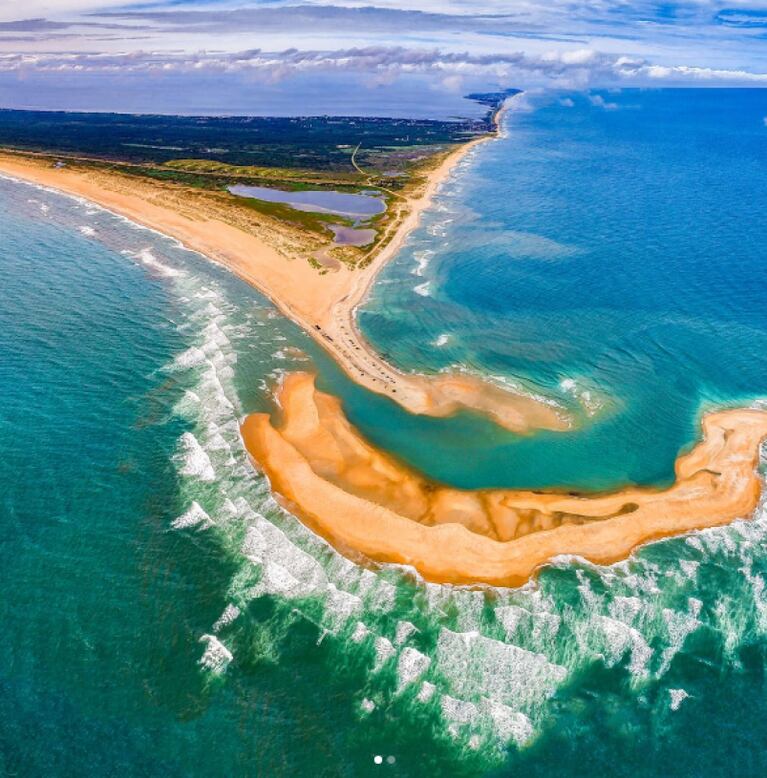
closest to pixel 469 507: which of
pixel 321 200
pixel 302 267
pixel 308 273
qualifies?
pixel 308 273

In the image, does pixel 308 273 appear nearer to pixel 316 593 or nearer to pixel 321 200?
pixel 321 200

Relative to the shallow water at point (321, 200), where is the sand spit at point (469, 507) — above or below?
below

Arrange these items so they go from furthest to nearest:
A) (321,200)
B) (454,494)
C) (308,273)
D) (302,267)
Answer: (321,200) < (302,267) < (308,273) < (454,494)

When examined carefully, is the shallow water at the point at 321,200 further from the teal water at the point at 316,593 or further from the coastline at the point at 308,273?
the teal water at the point at 316,593

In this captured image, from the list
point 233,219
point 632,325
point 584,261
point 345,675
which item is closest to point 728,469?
point 632,325

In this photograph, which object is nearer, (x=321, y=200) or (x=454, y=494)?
(x=454, y=494)

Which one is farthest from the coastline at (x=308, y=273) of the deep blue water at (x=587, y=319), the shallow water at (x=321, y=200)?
the shallow water at (x=321, y=200)
